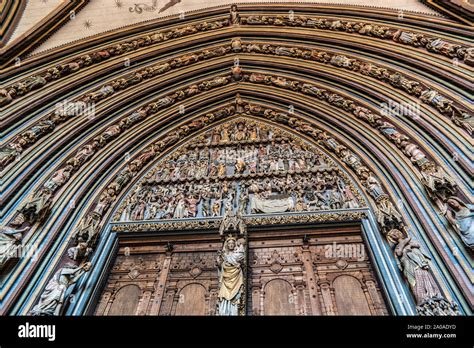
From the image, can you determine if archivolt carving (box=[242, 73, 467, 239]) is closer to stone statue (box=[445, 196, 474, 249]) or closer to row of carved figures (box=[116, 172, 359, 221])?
stone statue (box=[445, 196, 474, 249])

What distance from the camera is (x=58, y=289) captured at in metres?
4.27

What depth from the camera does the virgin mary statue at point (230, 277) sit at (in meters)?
4.13

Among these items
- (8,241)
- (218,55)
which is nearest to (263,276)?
(8,241)

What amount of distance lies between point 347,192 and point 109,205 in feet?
14.6

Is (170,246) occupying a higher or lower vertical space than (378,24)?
lower

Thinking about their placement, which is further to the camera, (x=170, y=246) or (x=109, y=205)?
(x=109, y=205)

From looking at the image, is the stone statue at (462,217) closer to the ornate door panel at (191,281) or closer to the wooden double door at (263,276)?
the wooden double door at (263,276)

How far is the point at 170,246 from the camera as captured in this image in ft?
18.2

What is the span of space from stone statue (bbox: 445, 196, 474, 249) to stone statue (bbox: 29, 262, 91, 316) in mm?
5054

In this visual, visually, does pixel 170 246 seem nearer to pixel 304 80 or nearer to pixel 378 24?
pixel 304 80

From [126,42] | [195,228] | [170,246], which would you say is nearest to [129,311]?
[170,246]

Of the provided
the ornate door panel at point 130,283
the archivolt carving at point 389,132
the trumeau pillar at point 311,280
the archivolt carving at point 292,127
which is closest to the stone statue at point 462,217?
the archivolt carving at point 389,132

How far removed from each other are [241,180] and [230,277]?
97.4 inches

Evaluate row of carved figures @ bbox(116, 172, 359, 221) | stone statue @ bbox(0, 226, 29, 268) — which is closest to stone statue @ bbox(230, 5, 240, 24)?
row of carved figures @ bbox(116, 172, 359, 221)
